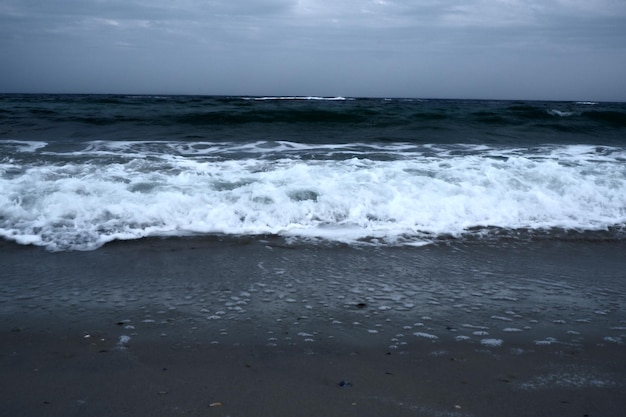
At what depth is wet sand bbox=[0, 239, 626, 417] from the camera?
2.54 m

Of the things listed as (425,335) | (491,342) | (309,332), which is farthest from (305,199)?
(491,342)

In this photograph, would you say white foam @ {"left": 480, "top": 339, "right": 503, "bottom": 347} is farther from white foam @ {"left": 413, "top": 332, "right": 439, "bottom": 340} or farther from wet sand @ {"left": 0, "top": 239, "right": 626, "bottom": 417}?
white foam @ {"left": 413, "top": 332, "right": 439, "bottom": 340}

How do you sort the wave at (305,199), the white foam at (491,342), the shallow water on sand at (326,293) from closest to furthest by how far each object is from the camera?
1. the white foam at (491,342)
2. the shallow water on sand at (326,293)
3. the wave at (305,199)

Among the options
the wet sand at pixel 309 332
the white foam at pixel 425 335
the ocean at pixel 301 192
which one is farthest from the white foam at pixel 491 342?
the ocean at pixel 301 192

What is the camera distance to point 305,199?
639cm

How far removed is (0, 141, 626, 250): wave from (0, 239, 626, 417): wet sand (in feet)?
2.02

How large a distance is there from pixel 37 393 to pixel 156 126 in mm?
13148

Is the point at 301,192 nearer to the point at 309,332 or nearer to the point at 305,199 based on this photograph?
the point at 305,199

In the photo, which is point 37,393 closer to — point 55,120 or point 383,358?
point 383,358

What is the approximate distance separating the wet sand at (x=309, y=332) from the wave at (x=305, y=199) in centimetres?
62

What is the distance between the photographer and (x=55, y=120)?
1552 centimetres

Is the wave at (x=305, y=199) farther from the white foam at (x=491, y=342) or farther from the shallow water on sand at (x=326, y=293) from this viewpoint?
the white foam at (x=491, y=342)

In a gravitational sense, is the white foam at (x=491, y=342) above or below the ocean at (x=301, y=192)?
below

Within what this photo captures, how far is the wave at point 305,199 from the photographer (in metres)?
5.52
